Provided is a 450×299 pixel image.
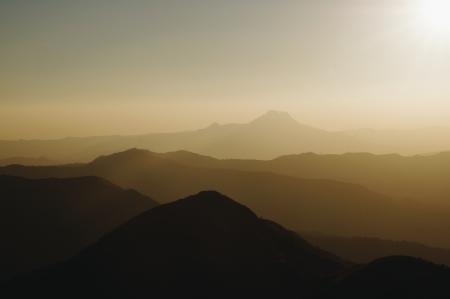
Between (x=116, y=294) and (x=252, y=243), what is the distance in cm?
1361

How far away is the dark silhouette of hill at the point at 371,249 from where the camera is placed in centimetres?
7950

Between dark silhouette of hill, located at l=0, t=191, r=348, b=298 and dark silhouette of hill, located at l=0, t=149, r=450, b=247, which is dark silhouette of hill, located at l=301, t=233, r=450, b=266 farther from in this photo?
dark silhouette of hill, located at l=0, t=191, r=348, b=298

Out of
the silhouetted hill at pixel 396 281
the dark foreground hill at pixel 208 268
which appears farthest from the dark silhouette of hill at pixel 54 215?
the silhouetted hill at pixel 396 281

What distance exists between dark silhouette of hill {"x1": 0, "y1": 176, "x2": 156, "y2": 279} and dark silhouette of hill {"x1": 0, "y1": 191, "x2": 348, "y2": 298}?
31.1m

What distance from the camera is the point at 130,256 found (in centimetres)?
4200

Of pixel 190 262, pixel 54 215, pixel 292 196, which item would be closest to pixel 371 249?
pixel 190 262

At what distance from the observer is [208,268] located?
41.1 meters

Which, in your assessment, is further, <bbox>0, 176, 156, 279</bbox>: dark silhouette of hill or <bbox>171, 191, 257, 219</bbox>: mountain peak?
<bbox>0, 176, 156, 279</bbox>: dark silhouette of hill

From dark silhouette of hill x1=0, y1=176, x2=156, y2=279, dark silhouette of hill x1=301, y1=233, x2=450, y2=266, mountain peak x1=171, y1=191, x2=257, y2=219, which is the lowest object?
dark silhouette of hill x1=301, y1=233, x2=450, y2=266

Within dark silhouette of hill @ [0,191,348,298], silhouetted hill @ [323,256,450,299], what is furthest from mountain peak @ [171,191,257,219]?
silhouetted hill @ [323,256,450,299]

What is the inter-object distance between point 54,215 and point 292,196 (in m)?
68.8

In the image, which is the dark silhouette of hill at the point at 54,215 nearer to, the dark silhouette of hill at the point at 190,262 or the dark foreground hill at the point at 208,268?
the dark foreground hill at the point at 208,268

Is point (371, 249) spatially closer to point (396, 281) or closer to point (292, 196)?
point (292, 196)

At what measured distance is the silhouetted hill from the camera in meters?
31.4
